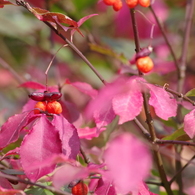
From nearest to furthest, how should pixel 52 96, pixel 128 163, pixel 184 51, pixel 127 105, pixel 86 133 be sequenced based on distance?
pixel 128 163 → pixel 127 105 → pixel 52 96 → pixel 86 133 → pixel 184 51

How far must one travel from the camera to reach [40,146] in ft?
2.26

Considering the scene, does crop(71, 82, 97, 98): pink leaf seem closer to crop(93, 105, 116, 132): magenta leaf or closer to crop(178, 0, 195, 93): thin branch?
crop(93, 105, 116, 132): magenta leaf

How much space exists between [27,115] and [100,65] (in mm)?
1555

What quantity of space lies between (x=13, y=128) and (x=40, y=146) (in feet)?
0.25

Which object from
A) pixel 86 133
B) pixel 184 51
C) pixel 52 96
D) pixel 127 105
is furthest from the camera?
pixel 184 51

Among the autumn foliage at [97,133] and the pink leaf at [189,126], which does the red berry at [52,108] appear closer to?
the autumn foliage at [97,133]

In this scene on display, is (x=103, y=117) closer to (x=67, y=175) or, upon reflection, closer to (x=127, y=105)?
(x=127, y=105)

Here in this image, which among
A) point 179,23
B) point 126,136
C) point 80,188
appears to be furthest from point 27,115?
point 179,23

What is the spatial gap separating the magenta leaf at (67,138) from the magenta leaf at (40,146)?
3cm

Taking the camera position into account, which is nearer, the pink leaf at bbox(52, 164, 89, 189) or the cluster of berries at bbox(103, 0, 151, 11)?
the pink leaf at bbox(52, 164, 89, 189)

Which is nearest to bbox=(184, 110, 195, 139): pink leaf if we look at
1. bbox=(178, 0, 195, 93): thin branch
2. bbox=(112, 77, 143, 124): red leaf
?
bbox=(112, 77, 143, 124): red leaf

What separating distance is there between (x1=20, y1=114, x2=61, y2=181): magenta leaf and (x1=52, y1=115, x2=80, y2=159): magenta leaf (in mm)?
27

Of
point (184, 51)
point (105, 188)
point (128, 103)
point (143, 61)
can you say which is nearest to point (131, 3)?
point (143, 61)

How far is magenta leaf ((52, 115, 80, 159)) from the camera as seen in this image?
72 cm
